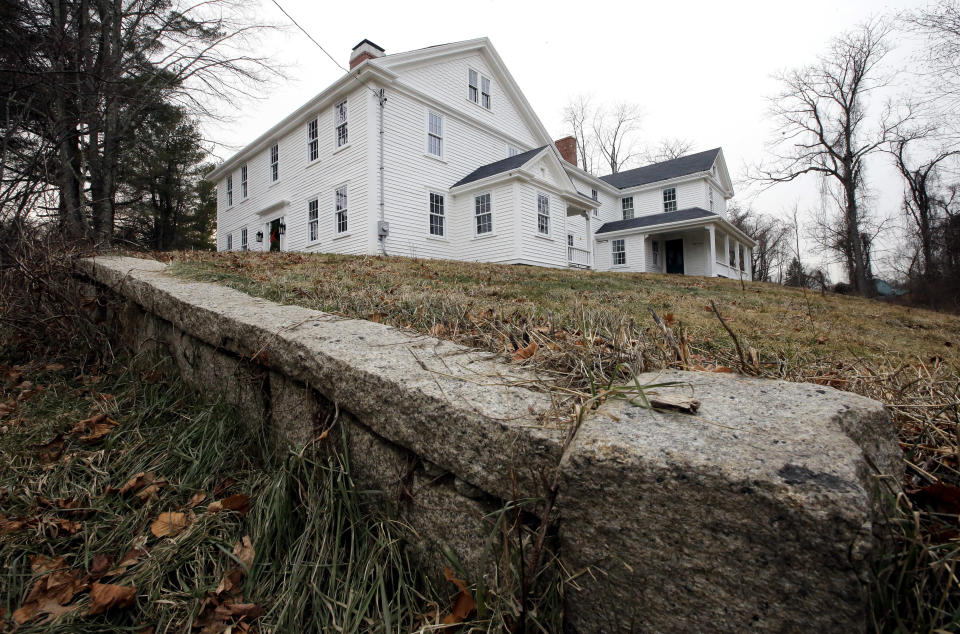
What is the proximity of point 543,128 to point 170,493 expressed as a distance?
60.6ft

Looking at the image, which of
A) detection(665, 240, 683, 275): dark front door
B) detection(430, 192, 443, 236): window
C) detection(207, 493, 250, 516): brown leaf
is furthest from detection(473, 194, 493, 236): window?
detection(665, 240, 683, 275): dark front door

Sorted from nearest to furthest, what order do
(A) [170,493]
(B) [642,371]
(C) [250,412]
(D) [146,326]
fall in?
(B) [642,371]
(A) [170,493]
(C) [250,412]
(D) [146,326]

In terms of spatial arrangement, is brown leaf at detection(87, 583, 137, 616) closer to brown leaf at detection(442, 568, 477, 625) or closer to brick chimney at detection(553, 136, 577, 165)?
brown leaf at detection(442, 568, 477, 625)

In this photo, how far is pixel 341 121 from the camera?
12820 mm

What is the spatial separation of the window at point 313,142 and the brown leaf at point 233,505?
47.0ft

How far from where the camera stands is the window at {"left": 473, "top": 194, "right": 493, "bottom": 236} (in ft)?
43.1

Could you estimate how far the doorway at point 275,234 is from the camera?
1562 centimetres

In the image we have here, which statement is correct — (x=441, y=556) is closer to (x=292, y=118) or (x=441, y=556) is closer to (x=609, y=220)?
(x=292, y=118)

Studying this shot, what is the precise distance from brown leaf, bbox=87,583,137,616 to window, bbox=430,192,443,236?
40.7 ft

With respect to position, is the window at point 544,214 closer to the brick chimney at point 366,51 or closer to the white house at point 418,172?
the white house at point 418,172

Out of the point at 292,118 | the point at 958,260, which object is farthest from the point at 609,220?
the point at 292,118

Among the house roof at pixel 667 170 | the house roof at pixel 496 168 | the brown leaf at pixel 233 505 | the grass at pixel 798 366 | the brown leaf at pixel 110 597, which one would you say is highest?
the house roof at pixel 667 170

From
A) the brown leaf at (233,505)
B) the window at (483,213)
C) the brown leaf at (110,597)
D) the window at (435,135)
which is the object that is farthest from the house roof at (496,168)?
the brown leaf at (110,597)

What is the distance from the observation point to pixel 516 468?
102cm
